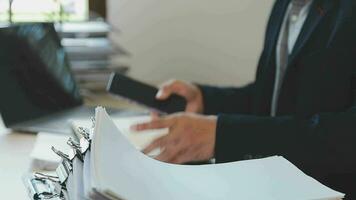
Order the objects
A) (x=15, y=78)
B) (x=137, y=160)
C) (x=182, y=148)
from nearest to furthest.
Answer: (x=137, y=160), (x=182, y=148), (x=15, y=78)

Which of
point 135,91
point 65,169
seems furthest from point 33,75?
point 65,169

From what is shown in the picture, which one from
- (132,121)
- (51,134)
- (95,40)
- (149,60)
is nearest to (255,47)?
(149,60)

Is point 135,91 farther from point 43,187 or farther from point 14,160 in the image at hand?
point 43,187

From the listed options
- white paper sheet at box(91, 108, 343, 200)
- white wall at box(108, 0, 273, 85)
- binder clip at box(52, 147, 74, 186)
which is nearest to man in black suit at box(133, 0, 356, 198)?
white paper sheet at box(91, 108, 343, 200)

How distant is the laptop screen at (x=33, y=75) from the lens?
1.26m

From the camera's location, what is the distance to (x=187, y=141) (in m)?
0.91

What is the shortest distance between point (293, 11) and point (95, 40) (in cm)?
64

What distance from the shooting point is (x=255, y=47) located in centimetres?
171

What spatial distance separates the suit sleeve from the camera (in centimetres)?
136

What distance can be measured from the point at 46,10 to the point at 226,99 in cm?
59

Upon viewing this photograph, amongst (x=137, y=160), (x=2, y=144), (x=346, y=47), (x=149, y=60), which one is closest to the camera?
(x=137, y=160)

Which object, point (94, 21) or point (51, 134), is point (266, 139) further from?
point (94, 21)

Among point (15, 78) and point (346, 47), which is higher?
point (346, 47)

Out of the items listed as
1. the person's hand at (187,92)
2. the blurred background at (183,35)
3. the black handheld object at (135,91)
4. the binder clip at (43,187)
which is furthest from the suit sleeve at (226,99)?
the binder clip at (43,187)
